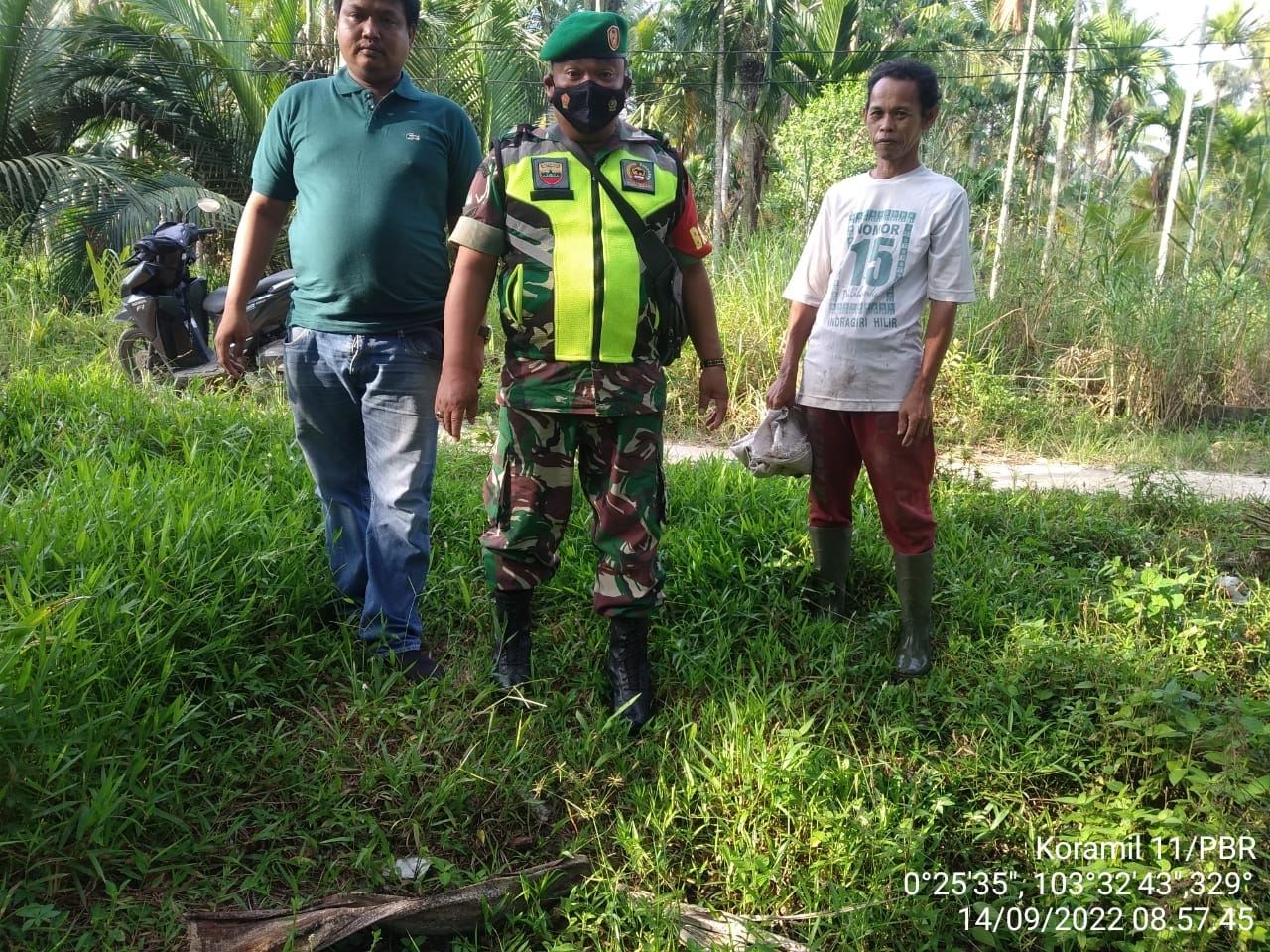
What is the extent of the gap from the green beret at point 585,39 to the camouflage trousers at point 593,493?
0.93 meters

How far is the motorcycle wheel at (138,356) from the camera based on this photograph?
6.16m

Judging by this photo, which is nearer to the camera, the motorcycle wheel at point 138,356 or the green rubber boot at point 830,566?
the green rubber boot at point 830,566

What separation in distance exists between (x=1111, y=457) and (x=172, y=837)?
5935 mm

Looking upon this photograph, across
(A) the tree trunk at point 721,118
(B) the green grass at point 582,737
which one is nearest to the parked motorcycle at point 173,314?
(B) the green grass at point 582,737

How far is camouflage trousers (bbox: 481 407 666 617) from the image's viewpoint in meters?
2.57

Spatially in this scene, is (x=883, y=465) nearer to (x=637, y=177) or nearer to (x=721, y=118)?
(x=637, y=177)

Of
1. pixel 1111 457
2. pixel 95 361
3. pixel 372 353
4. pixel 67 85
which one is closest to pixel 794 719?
pixel 372 353

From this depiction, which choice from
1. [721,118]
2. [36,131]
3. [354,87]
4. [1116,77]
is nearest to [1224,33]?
[1116,77]

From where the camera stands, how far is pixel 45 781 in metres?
2.07

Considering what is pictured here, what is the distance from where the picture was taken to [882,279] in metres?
2.88

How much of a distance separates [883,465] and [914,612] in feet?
1.71

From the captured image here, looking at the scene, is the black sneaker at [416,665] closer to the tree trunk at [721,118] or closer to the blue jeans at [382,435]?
the blue jeans at [382,435]

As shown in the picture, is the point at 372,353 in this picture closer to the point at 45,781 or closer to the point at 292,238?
the point at 292,238

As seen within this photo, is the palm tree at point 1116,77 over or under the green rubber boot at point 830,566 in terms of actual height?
over
